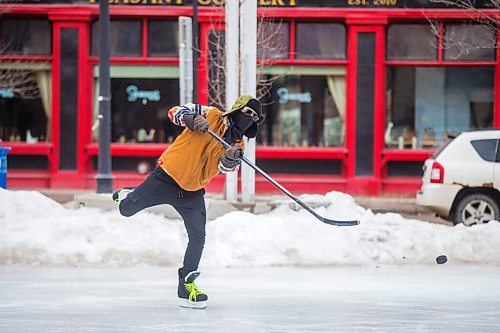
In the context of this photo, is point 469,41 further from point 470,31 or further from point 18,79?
point 18,79

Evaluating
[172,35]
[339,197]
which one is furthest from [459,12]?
[339,197]

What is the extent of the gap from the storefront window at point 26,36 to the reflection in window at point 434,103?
740 cm

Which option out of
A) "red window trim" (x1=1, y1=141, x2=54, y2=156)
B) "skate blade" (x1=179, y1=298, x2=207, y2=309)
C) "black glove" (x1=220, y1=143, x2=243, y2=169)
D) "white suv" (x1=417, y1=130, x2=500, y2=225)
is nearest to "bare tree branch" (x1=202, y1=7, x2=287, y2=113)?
"red window trim" (x1=1, y1=141, x2=54, y2=156)

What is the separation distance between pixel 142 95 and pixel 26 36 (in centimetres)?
278

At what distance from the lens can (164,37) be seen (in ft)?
69.1

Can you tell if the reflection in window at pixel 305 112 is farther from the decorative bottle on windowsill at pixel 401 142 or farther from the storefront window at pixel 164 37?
the storefront window at pixel 164 37

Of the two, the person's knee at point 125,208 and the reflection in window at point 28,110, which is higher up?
the reflection in window at point 28,110

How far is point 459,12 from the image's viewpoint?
67.0ft

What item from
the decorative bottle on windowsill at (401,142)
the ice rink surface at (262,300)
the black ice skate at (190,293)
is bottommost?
the ice rink surface at (262,300)

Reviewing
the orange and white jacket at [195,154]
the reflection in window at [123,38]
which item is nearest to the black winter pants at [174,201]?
the orange and white jacket at [195,154]

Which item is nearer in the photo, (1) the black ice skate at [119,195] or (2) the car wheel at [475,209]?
(1) the black ice skate at [119,195]

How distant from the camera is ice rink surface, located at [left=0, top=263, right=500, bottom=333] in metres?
7.50

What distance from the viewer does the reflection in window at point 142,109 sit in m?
21.3

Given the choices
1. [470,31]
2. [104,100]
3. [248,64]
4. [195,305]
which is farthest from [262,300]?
[470,31]
